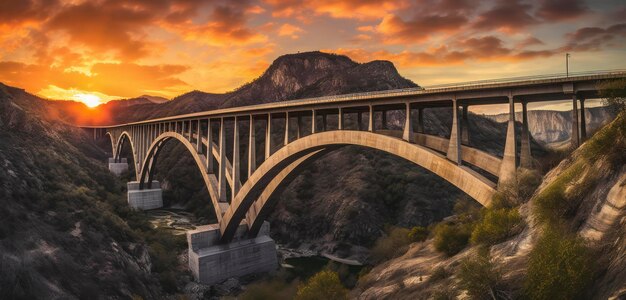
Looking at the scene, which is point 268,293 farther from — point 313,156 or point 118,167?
point 118,167

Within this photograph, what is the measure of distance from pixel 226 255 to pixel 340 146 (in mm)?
16669

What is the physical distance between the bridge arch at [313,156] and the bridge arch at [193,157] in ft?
11.1

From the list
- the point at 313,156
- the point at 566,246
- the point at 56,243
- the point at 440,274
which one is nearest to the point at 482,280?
the point at 566,246

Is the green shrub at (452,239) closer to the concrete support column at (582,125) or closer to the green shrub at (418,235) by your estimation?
the concrete support column at (582,125)

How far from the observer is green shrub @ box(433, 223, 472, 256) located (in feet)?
56.9

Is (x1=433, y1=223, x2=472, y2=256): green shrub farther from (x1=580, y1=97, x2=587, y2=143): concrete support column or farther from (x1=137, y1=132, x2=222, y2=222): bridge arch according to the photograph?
(x1=137, y1=132, x2=222, y2=222): bridge arch

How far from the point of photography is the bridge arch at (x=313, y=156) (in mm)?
17469

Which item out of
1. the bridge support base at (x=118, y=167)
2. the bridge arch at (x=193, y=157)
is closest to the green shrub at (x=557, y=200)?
the bridge arch at (x=193, y=157)

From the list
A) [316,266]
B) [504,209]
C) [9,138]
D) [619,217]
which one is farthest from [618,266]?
[9,138]

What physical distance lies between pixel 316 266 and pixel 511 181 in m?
30.8

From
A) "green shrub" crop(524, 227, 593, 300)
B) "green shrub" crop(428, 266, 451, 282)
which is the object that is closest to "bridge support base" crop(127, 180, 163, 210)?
"green shrub" crop(428, 266, 451, 282)

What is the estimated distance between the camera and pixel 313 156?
30328 millimetres

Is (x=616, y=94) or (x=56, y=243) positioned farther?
(x=56, y=243)

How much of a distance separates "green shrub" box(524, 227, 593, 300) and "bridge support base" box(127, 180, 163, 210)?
2686 inches
